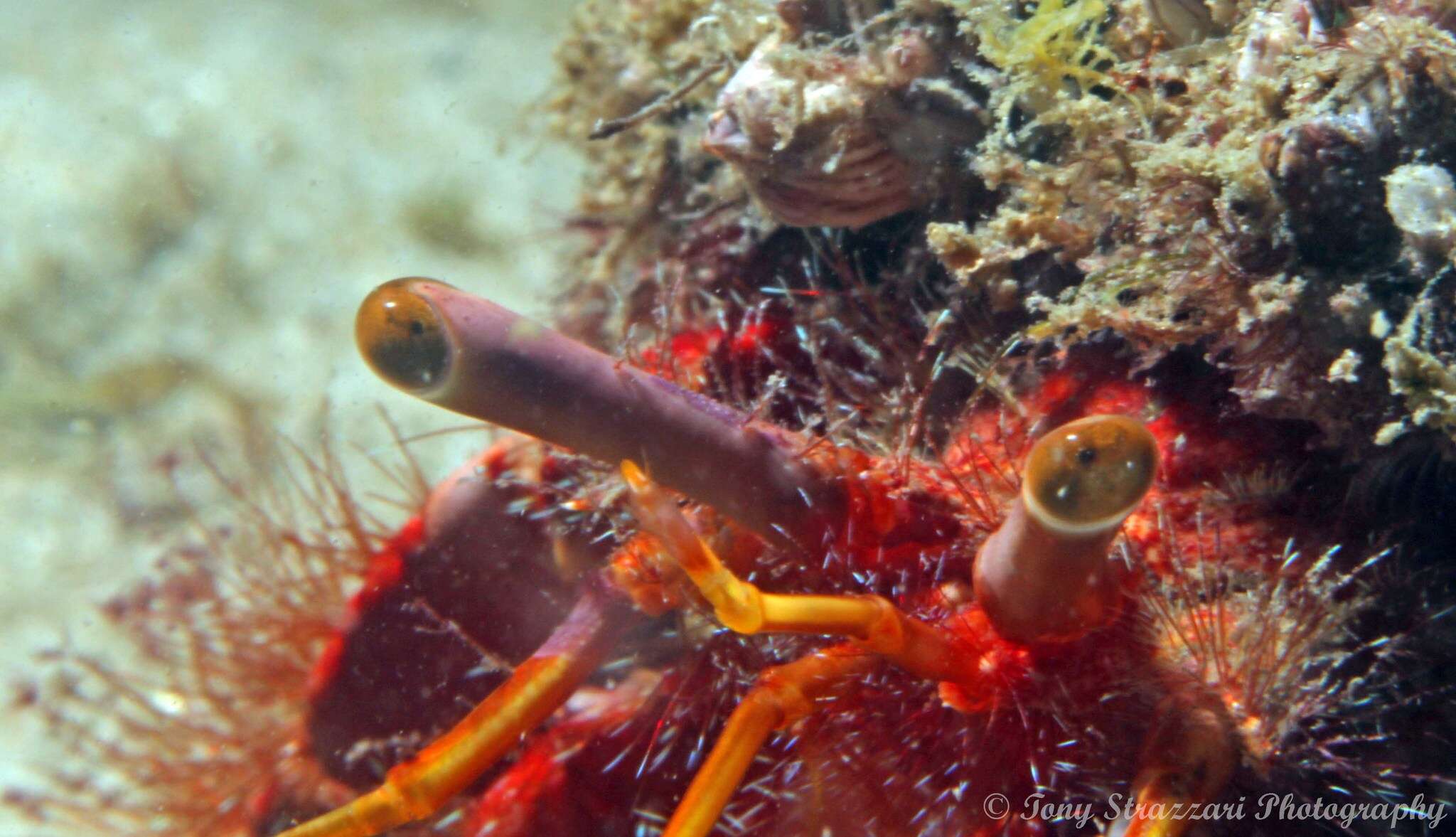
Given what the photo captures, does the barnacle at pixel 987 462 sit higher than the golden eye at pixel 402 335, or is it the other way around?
the golden eye at pixel 402 335

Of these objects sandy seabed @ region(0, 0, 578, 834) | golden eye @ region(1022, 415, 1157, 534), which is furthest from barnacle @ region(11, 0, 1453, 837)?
sandy seabed @ region(0, 0, 578, 834)

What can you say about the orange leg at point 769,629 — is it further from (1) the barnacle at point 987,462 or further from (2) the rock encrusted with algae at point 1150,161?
(2) the rock encrusted with algae at point 1150,161

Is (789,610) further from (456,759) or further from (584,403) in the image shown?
(456,759)

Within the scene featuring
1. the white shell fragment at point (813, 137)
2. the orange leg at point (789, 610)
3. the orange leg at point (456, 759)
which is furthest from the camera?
the white shell fragment at point (813, 137)

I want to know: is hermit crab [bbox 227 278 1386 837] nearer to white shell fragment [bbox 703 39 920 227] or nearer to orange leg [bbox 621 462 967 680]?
orange leg [bbox 621 462 967 680]

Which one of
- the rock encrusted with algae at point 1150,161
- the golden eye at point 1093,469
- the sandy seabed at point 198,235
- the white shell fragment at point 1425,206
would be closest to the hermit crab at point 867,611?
the golden eye at point 1093,469

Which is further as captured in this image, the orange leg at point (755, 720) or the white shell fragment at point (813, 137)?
the white shell fragment at point (813, 137)
